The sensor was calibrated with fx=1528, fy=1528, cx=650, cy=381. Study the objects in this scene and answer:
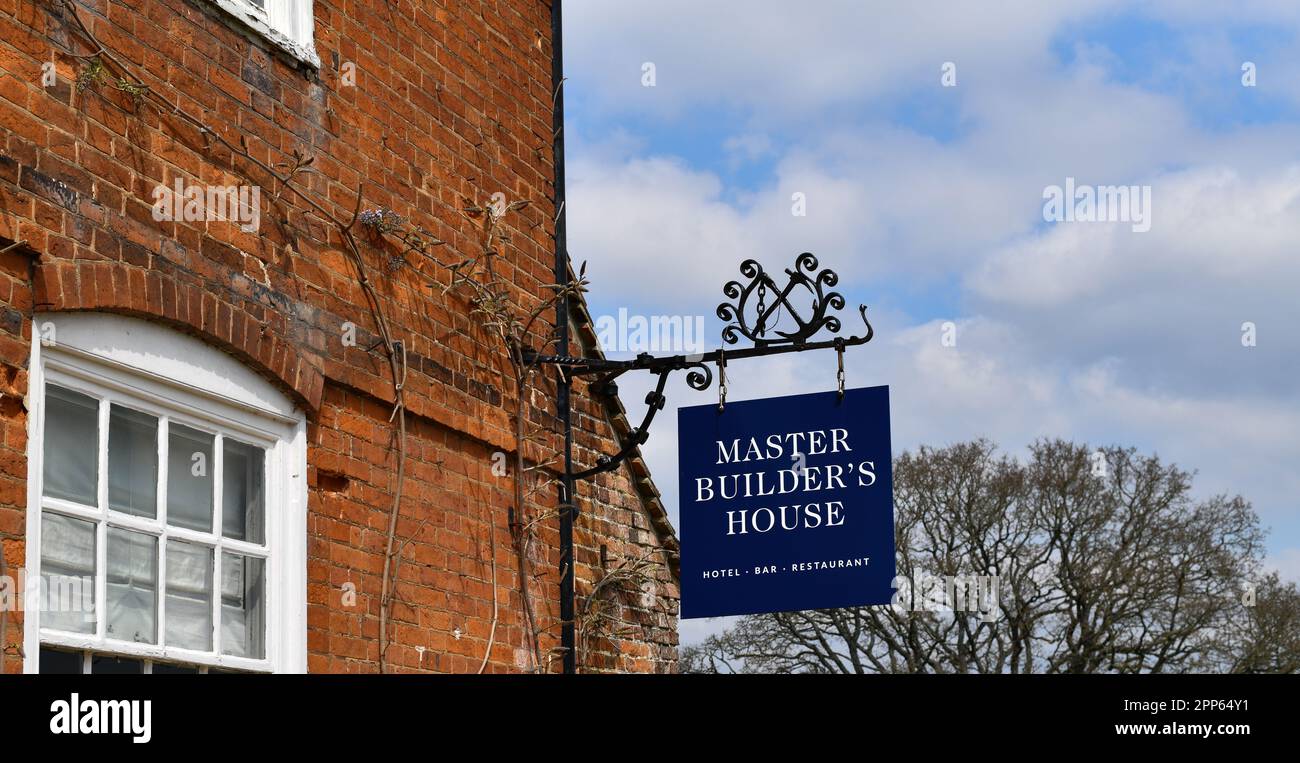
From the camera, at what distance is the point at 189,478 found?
17.4ft

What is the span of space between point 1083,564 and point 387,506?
26.4 meters

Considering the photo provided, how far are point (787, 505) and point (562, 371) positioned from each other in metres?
1.45

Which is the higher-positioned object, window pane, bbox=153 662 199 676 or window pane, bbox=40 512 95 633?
window pane, bbox=40 512 95 633

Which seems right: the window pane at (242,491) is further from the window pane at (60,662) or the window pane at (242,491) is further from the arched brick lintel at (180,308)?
the window pane at (60,662)

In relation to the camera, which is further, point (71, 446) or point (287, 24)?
point (287, 24)

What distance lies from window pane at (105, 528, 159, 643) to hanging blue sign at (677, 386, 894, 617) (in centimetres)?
255

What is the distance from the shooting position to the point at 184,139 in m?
5.36

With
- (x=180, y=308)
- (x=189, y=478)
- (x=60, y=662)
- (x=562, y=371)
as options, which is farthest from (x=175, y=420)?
(x=562, y=371)

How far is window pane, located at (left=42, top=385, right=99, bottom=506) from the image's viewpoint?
4.75m

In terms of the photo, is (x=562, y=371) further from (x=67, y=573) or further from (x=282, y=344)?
(x=67, y=573)

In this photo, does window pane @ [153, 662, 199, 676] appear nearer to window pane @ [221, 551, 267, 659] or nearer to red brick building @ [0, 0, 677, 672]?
red brick building @ [0, 0, 677, 672]

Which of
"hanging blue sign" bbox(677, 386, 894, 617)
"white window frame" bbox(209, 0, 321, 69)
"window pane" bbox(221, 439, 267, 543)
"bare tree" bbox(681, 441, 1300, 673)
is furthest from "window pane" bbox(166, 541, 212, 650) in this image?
"bare tree" bbox(681, 441, 1300, 673)
